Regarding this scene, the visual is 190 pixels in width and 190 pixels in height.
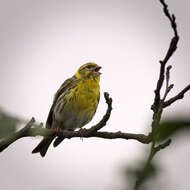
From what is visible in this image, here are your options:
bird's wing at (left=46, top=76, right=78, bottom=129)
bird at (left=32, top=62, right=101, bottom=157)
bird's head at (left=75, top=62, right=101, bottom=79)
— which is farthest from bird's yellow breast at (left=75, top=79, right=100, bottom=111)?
bird's wing at (left=46, top=76, right=78, bottom=129)

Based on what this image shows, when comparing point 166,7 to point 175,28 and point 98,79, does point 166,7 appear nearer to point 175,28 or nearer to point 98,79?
point 175,28

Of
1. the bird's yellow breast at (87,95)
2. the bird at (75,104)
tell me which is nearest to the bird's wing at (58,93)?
the bird at (75,104)

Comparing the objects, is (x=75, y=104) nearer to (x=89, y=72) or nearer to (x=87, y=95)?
(x=87, y=95)

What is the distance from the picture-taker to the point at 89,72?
7.95 metres

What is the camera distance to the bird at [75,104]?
23.7 feet


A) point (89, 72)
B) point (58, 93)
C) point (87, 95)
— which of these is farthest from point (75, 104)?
point (89, 72)

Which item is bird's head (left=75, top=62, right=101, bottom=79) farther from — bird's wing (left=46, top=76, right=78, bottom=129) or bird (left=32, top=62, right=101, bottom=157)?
bird's wing (left=46, top=76, right=78, bottom=129)

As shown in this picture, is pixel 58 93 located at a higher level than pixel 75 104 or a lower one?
higher

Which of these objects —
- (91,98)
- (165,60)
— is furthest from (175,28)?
(91,98)

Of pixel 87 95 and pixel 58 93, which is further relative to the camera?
pixel 58 93

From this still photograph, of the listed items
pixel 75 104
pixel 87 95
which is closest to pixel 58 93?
pixel 75 104

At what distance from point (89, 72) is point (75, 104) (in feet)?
3.52

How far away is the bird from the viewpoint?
7238 mm

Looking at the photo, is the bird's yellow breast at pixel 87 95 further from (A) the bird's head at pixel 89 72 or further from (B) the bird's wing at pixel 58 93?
(B) the bird's wing at pixel 58 93
